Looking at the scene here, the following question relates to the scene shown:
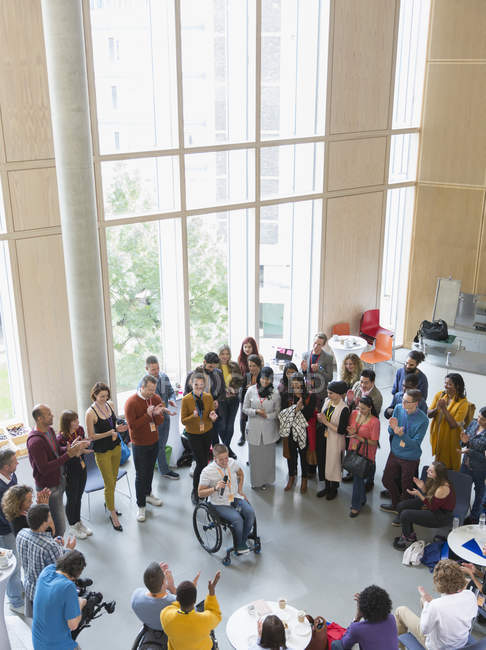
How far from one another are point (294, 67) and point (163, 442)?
572cm

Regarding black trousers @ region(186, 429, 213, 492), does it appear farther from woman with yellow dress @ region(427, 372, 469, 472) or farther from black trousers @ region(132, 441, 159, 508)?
woman with yellow dress @ region(427, 372, 469, 472)

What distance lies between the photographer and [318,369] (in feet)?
26.5

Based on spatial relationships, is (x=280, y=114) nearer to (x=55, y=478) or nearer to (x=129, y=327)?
(x=129, y=327)

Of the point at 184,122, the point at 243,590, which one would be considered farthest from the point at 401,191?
the point at 243,590

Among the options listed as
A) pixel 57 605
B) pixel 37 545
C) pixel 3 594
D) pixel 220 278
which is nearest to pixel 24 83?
pixel 220 278

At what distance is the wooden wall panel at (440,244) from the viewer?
423 inches

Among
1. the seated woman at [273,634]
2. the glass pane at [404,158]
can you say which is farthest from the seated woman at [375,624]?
the glass pane at [404,158]

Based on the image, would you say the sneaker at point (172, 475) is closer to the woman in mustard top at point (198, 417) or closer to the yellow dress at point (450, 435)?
the woman in mustard top at point (198, 417)

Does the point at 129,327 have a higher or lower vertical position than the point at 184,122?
lower

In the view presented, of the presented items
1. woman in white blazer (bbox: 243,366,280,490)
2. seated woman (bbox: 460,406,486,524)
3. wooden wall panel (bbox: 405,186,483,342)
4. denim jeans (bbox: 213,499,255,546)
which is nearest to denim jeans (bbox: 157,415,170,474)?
woman in white blazer (bbox: 243,366,280,490)

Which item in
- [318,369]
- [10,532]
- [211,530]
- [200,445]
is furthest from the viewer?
[318,369]

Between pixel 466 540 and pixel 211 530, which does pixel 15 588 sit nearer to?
pixel 211 530

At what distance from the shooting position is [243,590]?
5898 millimetres

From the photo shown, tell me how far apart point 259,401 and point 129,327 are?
2.72m
